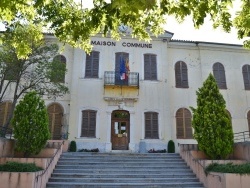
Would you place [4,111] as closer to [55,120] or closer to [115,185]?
[55,120]

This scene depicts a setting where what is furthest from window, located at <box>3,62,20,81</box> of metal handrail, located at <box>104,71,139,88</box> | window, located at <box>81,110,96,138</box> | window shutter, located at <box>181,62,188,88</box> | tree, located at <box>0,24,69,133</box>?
window shutter, located at <box>181,62,188,88</box>

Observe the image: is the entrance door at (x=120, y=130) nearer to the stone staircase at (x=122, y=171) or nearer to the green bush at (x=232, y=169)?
the stone staircase at (x=122, y=171)

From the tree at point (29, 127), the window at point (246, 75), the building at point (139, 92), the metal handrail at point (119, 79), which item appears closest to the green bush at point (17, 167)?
the tree at point (29, 127)

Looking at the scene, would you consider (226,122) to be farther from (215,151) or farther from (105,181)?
(105,181)

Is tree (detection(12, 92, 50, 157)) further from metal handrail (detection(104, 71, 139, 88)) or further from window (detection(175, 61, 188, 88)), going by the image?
window (detection(175, 61, 188, 88))

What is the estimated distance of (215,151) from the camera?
12914 millimetres

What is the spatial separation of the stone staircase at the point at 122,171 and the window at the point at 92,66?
635cm

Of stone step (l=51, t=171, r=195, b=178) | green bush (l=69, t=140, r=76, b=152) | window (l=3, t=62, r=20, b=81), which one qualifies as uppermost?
window (l=3, t=62, r=20, b=81)

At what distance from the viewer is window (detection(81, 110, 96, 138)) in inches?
703

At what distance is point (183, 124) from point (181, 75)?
3.65 metres

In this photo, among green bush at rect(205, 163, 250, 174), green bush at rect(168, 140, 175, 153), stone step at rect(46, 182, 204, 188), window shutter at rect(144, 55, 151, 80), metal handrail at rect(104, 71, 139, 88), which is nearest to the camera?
green bush at rect(205, 163, 250, 174)

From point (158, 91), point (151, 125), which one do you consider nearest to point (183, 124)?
point (151, 125)

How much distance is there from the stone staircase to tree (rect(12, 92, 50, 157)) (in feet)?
4.97

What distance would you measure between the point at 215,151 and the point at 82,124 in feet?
28.6
